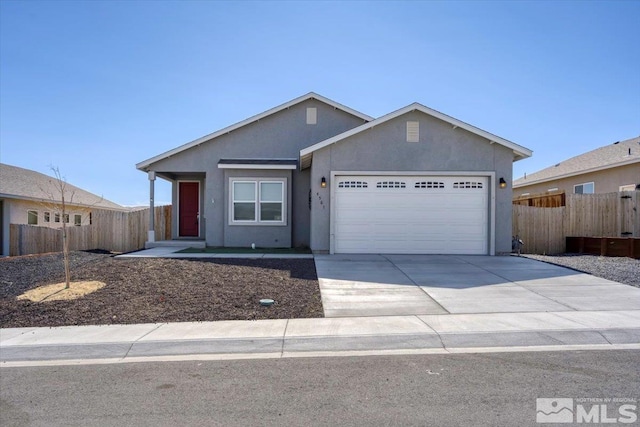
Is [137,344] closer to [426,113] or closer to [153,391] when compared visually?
[153,391]

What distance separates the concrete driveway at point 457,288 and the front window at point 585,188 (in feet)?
35.5

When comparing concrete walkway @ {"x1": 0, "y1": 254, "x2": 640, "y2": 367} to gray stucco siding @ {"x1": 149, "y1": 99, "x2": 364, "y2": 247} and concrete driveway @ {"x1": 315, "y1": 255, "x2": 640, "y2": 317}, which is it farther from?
gray stucco siding @ {"x1": 149, "y1": 99, "x2": 364, "y2": 247}

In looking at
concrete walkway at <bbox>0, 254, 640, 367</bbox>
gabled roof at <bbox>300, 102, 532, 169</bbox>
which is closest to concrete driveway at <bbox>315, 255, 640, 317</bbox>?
concrete walkway at <bbox>0, 254, 640, 367</bbox>

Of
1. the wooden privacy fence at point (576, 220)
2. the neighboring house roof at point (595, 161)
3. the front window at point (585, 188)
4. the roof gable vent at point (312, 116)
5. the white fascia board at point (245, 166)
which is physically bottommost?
the wooden privacy fence at point (576, 220)

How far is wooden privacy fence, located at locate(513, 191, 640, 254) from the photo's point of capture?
16.6 m

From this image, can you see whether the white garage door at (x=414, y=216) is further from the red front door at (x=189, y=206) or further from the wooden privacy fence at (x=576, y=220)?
the red front door at (x=189, y=206)

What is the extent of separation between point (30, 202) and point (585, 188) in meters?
28.4

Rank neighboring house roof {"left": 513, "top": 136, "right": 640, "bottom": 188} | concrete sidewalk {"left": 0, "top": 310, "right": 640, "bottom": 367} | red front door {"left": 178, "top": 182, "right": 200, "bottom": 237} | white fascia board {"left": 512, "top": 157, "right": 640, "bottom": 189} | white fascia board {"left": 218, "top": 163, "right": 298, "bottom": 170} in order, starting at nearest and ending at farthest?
concrete sidewalk {"left": 0, "top": 310, "right": 640, "bottom": 367}
white fascia board {"left": 218, "top": 163, "right": 298, "bottom": 170}
white fascia board {"left": 512, "top": 157, "right": 640, "bottom": 189}
neighboring house roof {"left": 513, "top": 136, "right": 640, "bottom": 188}
red front door {"left": 178, "top": 182, "right": 200, "bottom": 237}

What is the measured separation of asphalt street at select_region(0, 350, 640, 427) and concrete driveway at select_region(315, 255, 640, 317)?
7.34 ft

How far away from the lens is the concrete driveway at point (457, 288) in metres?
7.89

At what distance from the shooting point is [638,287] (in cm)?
940

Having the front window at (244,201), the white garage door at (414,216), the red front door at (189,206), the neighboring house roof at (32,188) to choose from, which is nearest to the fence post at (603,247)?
the white garage door at (414,216)

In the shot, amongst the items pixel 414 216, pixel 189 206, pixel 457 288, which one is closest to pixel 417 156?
pixel 414 216

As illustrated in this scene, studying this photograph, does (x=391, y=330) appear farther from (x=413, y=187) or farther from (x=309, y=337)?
(x=413, y=187)
